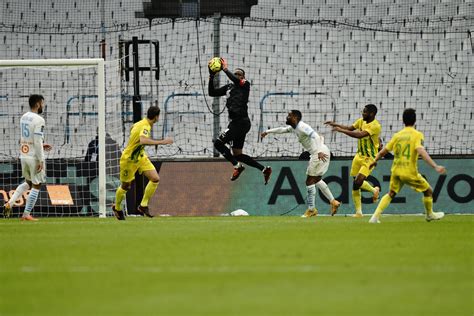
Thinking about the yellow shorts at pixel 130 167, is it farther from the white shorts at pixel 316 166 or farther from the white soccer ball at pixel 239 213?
the white soccer ball at pixel 239 213

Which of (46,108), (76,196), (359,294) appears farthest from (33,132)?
(359,294)

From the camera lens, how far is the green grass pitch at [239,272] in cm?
656

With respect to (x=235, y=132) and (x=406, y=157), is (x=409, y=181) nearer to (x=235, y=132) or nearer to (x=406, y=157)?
(x=406, y=157)

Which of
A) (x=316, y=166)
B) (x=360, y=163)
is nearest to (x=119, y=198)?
(x=316, y=166)

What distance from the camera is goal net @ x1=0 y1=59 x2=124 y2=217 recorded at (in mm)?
19000

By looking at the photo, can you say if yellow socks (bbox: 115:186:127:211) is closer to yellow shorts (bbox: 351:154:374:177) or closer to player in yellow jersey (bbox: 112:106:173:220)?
player in yellow jersey (bbox: 112:106:173:220)

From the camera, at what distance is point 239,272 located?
8.40m

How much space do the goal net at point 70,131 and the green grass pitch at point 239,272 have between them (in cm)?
613

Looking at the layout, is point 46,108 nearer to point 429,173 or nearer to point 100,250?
point 429,173

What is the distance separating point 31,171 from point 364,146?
626 cm

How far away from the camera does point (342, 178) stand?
20.8 meters

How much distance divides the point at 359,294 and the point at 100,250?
4.21 meters

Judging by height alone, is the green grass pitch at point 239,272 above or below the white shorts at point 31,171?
above

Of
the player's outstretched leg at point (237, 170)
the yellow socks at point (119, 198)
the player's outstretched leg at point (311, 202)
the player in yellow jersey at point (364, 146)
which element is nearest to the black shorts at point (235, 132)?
the player's outstretched leg at point (237, 170)
